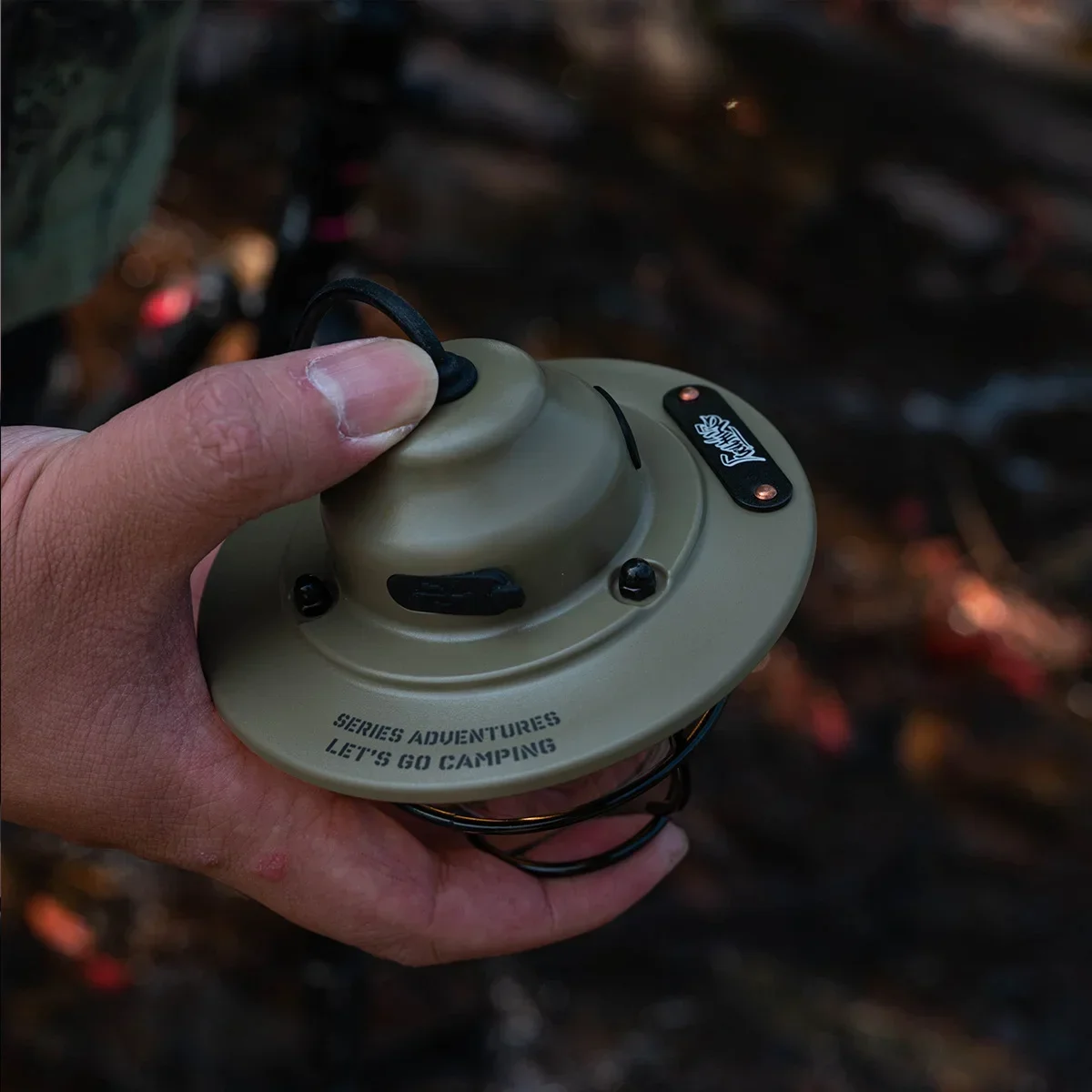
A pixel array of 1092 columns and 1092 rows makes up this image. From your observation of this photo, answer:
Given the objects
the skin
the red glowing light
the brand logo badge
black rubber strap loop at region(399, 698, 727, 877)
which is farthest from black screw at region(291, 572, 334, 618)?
the red glowing light

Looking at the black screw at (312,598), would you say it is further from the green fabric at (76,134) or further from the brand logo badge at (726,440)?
the green fabric at (76,134)

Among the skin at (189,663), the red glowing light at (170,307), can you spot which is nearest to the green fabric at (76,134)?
the red glowing light at (170,307)

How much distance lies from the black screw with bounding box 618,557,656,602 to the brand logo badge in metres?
0.20

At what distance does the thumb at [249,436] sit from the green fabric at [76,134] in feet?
2.31

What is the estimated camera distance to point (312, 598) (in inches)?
42.6

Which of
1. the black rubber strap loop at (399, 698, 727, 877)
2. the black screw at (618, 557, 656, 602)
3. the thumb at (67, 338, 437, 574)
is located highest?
the thumb at (67, 338, 437, 574)

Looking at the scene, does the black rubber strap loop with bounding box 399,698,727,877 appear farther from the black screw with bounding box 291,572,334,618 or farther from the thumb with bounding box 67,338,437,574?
the thumb with bounding box 67,338,437,574

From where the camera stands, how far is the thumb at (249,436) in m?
0.96

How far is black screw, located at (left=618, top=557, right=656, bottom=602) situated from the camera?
1.01 m

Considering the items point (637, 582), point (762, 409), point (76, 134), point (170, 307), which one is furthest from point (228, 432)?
point (762, 409)

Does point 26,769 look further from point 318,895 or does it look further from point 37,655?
point 318,895

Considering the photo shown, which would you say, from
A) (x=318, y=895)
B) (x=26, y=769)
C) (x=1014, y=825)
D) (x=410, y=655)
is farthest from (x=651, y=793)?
(x=1014, y=825)

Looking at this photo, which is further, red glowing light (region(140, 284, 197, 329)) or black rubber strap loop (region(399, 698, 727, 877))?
red glowing light (region(140, 284, 197, 329))

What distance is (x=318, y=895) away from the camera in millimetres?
1222
